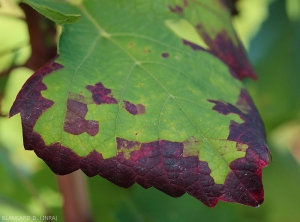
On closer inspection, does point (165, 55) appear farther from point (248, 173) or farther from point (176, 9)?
point (248, 173)

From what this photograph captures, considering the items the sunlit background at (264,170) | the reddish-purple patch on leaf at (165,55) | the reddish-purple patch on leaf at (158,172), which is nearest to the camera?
the reddish-purple patch on leaf at (158,172)

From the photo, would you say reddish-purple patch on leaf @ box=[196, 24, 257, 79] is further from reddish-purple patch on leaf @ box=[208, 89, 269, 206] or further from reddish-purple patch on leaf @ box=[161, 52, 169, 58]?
reddish-purple patch on leaf @ box=[208, 89, 269, 206]

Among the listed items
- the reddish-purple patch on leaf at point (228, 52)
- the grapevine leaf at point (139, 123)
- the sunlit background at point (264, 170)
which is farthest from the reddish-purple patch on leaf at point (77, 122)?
the sunlit background at point (264, 170)

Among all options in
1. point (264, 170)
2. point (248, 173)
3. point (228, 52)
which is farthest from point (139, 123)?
point (264, 170)

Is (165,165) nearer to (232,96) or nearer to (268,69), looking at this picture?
(232,96)

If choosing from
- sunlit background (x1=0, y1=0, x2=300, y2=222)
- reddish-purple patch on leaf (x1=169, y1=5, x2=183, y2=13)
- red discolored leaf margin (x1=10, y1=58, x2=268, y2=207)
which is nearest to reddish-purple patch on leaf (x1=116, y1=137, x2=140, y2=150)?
red discolored leaf margin (x1=10, y1=58, x2=268, y2=207)

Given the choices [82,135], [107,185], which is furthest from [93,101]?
[107,185]

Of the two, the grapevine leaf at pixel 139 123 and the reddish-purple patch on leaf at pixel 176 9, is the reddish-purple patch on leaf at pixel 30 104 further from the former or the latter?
the reddish-purple patch on leaf at pixel 176 9
